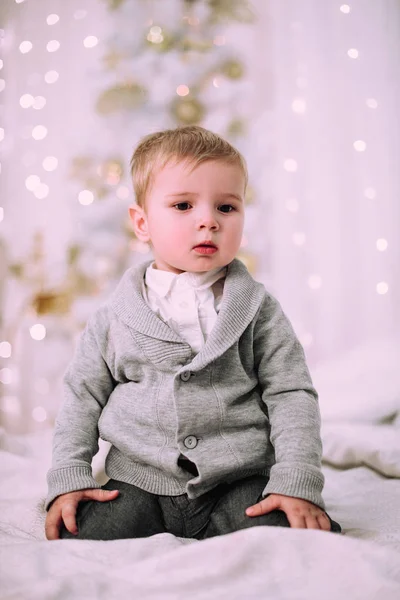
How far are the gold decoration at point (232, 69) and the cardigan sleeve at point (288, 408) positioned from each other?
1668 millimetres

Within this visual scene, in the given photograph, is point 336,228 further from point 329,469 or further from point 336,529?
point 336,529

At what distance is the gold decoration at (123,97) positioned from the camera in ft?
7.80

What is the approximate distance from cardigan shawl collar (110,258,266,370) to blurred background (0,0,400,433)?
4.05ft

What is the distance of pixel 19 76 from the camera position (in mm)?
2457

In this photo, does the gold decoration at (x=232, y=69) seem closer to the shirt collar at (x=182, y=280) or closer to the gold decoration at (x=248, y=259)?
the gold decoration at (x=248, y=259)

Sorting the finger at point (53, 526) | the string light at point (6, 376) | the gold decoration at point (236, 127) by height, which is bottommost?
the string light at point (6, 376)

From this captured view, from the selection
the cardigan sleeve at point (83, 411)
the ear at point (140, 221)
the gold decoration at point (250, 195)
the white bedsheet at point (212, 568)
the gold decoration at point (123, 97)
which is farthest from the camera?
the gold decoration at point (250, 195)

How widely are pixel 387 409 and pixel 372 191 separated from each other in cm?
122

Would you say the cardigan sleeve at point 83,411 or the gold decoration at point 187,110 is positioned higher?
the gold decoration at point 187,110

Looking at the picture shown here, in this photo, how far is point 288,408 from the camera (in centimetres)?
102

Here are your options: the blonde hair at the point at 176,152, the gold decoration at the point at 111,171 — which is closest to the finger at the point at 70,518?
the blonde hair at the point at 176,152

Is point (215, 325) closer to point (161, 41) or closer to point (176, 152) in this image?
point (176, 152)

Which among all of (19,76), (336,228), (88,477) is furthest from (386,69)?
(88,477)

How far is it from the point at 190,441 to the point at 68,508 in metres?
0.21
